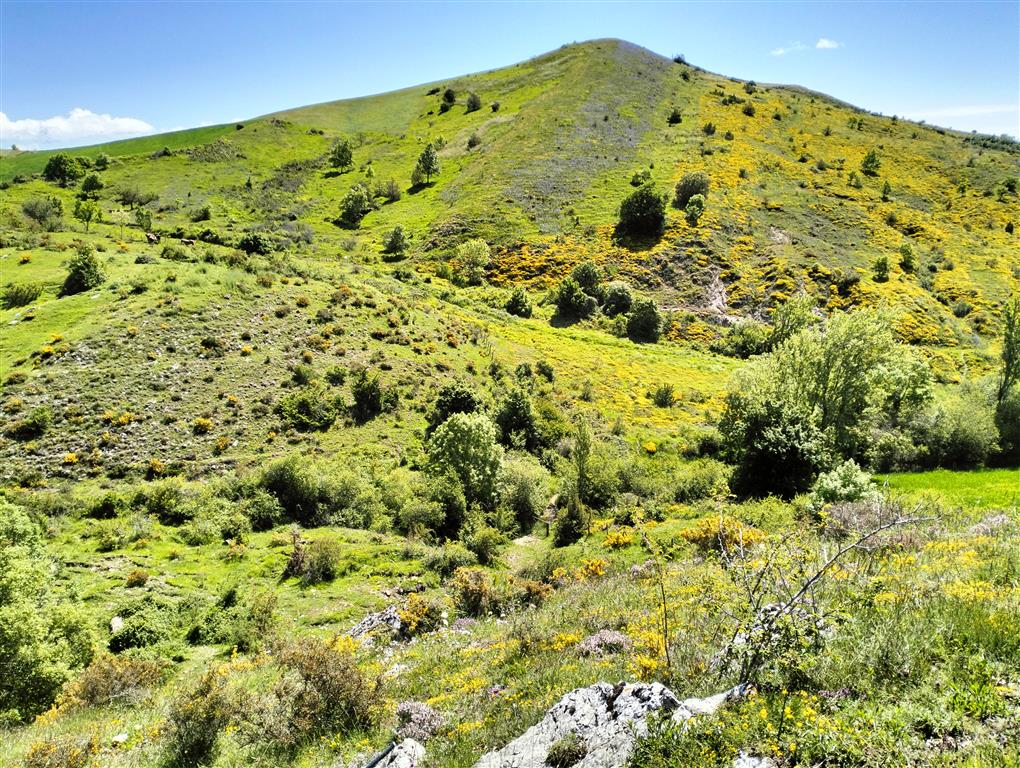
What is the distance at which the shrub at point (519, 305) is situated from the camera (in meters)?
62.0

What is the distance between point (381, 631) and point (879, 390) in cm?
2854

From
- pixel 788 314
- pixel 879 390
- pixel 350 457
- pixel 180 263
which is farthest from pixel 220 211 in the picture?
pixel 879 390

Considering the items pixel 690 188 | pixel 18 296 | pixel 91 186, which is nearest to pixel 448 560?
pixel 18 296

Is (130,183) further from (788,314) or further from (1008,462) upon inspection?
(1008,462)

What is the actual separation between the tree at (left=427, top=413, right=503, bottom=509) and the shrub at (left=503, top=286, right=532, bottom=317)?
3555cm

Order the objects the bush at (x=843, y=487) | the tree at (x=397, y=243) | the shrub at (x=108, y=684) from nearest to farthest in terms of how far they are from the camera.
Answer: the shrub at (x=108, y=684)
the bush at (x=843, y=487)
the tree at (x=397, y=243)

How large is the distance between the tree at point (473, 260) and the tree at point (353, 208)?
23.7 metres

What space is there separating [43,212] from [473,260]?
49.3 metres

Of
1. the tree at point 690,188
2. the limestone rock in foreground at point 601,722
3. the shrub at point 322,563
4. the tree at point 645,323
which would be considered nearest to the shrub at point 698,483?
the shrub at point 322,563

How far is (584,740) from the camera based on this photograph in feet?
20.5

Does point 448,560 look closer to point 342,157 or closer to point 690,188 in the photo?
point 690,188

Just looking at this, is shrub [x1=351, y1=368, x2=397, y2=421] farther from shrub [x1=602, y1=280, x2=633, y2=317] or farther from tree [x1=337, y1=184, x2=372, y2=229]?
tree [x1=337, y1=184, x2=372, y2=229]

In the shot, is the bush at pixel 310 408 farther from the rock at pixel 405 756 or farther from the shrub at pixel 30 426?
the rock at pixel 405 756

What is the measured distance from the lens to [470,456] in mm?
27672
